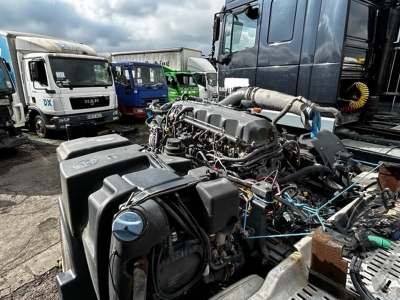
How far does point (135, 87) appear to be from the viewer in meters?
9.58

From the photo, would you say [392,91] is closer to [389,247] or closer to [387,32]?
[387,32]

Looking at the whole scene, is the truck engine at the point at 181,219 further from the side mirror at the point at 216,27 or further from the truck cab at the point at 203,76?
the truck cab at the point at 203,76

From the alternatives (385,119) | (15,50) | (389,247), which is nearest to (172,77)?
(15,50)

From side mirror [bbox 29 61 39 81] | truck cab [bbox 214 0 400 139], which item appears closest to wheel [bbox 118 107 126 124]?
side mirror [bbox 29 61 39 81]

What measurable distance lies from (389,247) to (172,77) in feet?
40.0

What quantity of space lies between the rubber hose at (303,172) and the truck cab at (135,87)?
8126mm

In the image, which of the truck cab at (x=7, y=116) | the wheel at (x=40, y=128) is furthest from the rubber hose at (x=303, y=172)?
the wheel at (x=40, y=128)

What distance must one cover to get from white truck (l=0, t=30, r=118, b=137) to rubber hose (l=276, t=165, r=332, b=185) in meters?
6.41

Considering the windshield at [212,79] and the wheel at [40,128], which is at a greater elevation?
the windshield at [212,79]

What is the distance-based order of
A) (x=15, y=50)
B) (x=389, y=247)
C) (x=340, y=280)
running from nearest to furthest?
(x=340, y=280) → (x=389, y=247) → (x=15, y=50)

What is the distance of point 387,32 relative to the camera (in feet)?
12.9

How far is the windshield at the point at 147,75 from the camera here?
389 inches

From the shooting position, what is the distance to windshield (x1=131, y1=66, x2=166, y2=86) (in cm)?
988

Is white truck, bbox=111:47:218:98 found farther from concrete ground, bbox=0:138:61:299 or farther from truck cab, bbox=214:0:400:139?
concrete ground, bbox=0:138:61:299
